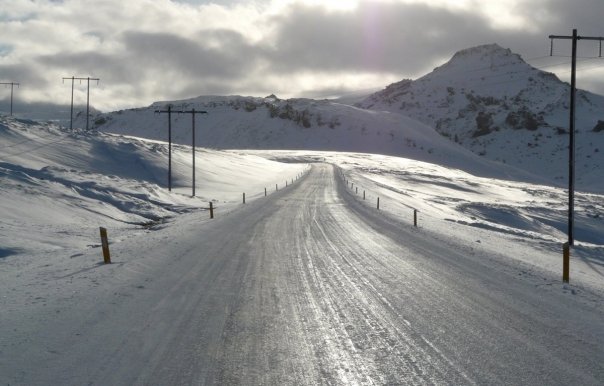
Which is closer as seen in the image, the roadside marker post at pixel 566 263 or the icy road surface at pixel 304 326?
the icy road surface at pixel 304 326

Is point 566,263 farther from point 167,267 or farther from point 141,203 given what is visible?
point 141,203

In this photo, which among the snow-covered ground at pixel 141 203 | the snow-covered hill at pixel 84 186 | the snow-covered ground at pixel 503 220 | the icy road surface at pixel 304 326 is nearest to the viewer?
the icy road surface at pixel 304 326

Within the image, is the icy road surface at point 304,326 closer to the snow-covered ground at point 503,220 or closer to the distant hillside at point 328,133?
the snow-covered ground at point 503,220

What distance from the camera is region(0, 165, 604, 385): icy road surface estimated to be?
6555mm

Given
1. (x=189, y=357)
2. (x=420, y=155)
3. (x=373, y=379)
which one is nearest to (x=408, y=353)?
(x=373, y=379)

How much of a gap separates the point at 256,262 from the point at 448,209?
30.6 meters

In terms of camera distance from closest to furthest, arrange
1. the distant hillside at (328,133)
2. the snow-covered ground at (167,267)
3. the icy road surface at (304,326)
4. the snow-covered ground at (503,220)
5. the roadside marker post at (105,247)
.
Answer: the icy road surface at (304,326), the snow-covered ground at (167,267), the roadside marker post at (105,247), the snow-covered ground at (503,220), the distant hillside at (328,133)

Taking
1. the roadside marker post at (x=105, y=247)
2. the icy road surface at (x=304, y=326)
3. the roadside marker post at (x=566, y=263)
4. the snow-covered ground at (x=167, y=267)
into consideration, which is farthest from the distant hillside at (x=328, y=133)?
the roadside marker post at (x=105, y=247)

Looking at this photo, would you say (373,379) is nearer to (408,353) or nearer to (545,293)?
(408,353)

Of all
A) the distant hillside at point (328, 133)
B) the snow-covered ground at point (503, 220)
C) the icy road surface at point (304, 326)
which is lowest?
the snow-covered ground at point (503, 220)

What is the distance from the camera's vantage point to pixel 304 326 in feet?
27.8

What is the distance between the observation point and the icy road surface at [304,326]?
6.55 metres

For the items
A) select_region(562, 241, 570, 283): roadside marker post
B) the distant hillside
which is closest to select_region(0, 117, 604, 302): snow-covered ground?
select_region(562, 241, 570, 283): roadside marker post

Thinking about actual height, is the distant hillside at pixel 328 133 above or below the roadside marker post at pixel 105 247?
above
